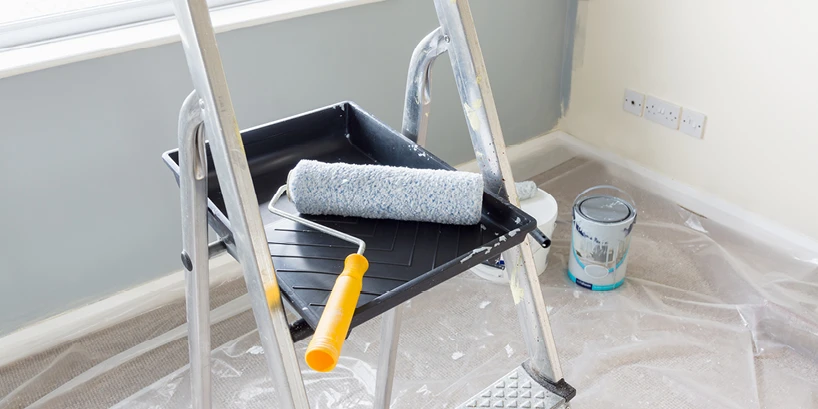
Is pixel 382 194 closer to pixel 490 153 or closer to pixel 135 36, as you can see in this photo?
pixel 490 153

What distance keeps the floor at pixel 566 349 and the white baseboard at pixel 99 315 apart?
0.8 inches

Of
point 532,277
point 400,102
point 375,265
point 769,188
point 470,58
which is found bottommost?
point 769,188

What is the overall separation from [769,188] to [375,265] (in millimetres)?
1466

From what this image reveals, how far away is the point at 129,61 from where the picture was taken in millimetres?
1336

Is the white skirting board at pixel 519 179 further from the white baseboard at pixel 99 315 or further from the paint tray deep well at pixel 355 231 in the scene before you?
the paint tray deep well at pixel 355 231

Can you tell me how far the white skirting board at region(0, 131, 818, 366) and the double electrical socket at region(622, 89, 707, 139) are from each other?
171mm

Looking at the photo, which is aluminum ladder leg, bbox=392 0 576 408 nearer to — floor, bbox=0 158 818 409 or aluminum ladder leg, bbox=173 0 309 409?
aluminum ladder leg, bbox=173 0 309 409

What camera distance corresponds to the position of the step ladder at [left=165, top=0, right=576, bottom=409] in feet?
1.78

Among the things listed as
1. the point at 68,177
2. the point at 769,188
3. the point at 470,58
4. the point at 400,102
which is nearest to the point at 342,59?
the point at 400,102

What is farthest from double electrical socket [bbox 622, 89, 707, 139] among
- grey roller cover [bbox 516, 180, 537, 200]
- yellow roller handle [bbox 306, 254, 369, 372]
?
yellow roller handle [bbox 306, 254, 369, 372]

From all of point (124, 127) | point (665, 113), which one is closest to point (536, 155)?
point (665, 113)

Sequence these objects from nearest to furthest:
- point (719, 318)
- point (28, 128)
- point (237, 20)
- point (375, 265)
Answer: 1. point (375, 265)
2. point (28, 128)
3. point (237, 20)
4. point (719, 318)

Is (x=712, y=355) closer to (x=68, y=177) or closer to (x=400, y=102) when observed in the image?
(x=400, y=102)

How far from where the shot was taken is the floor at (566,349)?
1.35 metres
